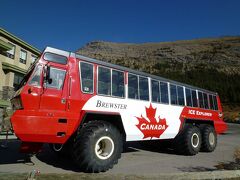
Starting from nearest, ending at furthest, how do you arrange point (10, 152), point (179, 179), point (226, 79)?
point (179, 179) < point (10, 152) < point (226, 79)

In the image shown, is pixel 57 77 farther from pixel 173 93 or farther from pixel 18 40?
pixel 18 40

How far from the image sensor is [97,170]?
24.6 feet

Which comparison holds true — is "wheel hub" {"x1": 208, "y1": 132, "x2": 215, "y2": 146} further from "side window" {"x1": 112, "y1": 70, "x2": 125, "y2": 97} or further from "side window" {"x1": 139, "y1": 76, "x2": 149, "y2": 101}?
"side window" {"x1": 112, "y1": 70, "x2": 125, "y2": 97}

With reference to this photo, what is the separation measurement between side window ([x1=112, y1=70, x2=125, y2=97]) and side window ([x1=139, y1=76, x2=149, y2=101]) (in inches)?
36.8

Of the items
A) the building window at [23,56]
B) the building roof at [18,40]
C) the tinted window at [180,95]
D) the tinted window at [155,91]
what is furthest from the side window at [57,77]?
Answer: the building window at [23,56]

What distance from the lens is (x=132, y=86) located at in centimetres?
958

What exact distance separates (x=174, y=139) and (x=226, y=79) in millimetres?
73116

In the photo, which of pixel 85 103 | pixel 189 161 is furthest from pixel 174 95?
pixel 85 103

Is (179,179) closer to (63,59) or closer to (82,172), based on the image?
(82,172)

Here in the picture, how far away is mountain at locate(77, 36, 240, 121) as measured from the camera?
75062 millimetres

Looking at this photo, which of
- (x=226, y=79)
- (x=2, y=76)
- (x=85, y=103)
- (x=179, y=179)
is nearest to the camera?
(x=179, y=179)

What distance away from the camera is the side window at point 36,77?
23.8 feet

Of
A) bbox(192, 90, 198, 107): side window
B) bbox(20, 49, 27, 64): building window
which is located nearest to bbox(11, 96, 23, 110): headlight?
bbox(192, 90, 198, 107): side window

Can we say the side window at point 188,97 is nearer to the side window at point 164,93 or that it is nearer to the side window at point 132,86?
the side window at point 164,93
